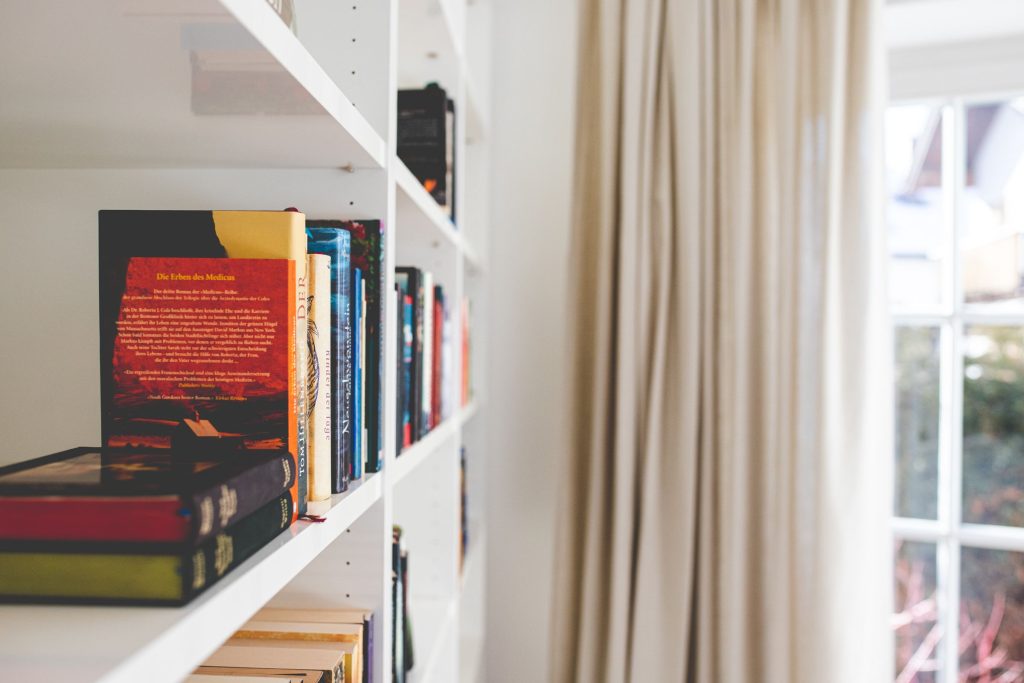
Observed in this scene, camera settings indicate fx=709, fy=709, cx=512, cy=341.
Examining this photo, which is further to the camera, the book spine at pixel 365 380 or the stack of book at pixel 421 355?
the stack of book at pixel 421 355

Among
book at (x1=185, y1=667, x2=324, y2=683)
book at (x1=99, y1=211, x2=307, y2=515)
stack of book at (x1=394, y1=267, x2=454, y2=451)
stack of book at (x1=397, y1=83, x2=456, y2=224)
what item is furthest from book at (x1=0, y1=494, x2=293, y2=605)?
stack of book at (x1=397, y1=83, x2=456, y2=224)

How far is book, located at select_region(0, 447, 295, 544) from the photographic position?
32 cm

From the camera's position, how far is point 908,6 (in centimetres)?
146

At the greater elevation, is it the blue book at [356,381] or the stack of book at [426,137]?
the stack of book at [426,137]

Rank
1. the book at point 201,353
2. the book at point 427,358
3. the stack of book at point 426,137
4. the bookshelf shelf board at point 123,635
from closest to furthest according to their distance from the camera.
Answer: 1. the bookshelf shelf board at point 123,635
2. the book at point 201,353
3. the book at point 427,358
4. the stack of book at point 426,137

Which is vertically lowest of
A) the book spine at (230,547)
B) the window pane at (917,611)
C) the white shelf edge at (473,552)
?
the window pane at (917,611)

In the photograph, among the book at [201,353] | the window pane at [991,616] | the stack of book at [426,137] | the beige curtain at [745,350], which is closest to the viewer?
the book at [201,353]

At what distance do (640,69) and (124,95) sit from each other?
1195mm

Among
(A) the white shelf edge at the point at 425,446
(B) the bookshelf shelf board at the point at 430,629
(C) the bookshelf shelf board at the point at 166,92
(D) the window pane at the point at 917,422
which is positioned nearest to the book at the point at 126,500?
(C) the bookshelf shelf board at the point at 166,92

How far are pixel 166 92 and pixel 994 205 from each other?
1.82 m

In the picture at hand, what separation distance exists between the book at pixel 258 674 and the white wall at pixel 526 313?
1.14 metres

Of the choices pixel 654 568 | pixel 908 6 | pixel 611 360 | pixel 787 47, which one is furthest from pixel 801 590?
pixel 908 6

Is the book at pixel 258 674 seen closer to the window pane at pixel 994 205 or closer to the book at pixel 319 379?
the book at pixel 319 379

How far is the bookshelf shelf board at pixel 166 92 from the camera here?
0.35 metres
